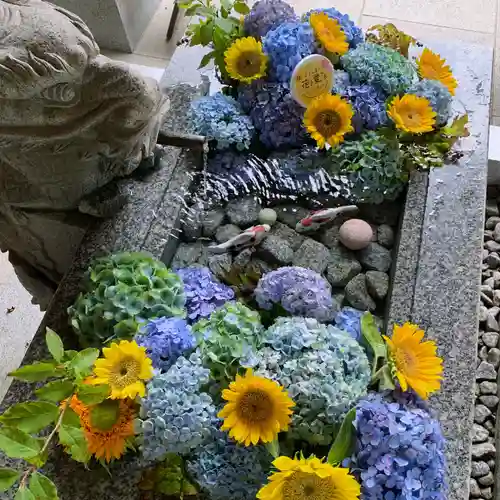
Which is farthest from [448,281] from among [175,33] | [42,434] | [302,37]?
[175,33]

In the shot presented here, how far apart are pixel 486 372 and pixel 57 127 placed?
57.5 inches

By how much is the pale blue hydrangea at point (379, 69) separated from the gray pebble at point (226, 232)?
52cm

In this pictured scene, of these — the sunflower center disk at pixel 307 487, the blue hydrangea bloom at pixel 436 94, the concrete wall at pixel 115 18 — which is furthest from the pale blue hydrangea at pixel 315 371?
the concrete wall at pixel 115 18

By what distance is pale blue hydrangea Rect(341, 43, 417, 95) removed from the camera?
5.38 ft

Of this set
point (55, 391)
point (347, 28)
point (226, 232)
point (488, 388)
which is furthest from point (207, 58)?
point (488, 388)

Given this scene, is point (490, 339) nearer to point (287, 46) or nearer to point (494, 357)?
point (494, 357)

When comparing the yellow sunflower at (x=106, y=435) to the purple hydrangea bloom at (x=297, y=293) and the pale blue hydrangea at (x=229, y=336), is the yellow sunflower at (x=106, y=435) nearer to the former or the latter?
the pale blue hydrangea at (x=229, y=336)

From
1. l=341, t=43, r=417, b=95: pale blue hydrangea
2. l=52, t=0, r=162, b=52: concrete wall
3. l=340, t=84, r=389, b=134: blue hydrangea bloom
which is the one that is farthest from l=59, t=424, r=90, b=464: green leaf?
l=52, t=0, r=162, b=52: concrete wall

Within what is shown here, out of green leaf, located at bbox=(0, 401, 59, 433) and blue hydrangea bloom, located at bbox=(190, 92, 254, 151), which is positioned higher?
blue hydrangea bloom, located at bbox=(190, 92, 254, 151)

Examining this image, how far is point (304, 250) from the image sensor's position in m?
1.53

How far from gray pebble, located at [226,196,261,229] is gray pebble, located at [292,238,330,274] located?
0.15 meters

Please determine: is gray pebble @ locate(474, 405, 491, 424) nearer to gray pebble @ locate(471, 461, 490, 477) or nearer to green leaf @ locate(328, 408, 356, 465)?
gray pebble @ locate(471, 461, 490, 477)

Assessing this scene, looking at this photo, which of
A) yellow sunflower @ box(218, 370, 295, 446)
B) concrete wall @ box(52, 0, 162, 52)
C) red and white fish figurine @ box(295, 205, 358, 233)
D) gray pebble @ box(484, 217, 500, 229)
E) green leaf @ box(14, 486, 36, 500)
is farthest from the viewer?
concrete wall @ box(52, 0, 162, 52)

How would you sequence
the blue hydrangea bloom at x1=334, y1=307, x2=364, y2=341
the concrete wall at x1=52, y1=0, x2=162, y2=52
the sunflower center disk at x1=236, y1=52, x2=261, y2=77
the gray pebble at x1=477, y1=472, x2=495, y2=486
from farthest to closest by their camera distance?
the concrete wall at x1=52, y1=0, x2=162, y2=52
the gray pebble at x1=477, y1=472, x2=495, y2=486
the sunflower center disk at x1=236, y1=52, x2=261, y2=77
the blue hydrangea bloom at x1=334, y1=307, x2=364, y2=341
